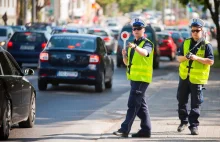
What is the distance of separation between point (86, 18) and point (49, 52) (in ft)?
353

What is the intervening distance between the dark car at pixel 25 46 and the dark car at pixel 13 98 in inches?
715

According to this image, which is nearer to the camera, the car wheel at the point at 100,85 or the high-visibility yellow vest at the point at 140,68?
the high-visibility yellow vest at the point at 140,68

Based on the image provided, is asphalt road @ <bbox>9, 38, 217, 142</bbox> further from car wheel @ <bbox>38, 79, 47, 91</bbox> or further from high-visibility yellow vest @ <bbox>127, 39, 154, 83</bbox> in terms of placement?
high-visibility yellow vest @ <bbox>127, 39, 154, 83</bbox>

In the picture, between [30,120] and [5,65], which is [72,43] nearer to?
[30,120]

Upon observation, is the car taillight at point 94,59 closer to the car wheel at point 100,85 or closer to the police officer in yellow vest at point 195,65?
the car wheel at point 100,85

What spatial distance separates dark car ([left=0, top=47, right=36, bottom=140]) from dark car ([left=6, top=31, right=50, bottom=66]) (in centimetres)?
1815

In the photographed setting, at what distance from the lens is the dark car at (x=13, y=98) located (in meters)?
12.1

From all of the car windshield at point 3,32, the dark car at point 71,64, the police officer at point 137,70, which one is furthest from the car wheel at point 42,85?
the car windshield at point 3,32

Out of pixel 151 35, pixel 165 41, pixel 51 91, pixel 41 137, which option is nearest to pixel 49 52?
pixel 51 91

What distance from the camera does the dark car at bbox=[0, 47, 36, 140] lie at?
12.1 m

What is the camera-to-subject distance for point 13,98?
12.6 meters

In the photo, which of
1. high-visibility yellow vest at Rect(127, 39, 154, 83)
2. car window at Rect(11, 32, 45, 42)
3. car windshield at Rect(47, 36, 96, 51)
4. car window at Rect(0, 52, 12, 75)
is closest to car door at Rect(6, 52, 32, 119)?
car window at Rect(0, 52, 12, 75)

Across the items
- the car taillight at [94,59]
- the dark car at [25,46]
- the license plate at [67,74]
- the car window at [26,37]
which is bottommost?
the dark car at [25,46]

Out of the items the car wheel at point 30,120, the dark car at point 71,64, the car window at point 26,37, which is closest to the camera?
the car wheel at point 30,120
